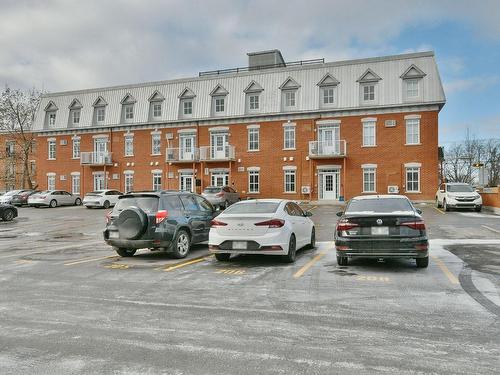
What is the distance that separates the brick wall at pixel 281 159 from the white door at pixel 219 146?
62 centimetres

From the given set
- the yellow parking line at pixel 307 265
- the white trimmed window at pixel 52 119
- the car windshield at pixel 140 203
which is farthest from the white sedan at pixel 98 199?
the yellow parking line at pixel 307 265

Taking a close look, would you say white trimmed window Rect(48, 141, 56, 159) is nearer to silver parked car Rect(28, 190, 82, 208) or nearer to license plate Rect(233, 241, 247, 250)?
silver parked car Rect(28, 190, 82, 208)

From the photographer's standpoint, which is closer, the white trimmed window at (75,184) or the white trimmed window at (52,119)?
the white trimmed window at (75,184)

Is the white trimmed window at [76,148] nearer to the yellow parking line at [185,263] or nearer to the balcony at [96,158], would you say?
the balcony at [96,158]

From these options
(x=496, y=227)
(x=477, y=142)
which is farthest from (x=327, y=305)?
(x=477, y=142)

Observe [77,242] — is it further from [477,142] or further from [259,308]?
[477,142]

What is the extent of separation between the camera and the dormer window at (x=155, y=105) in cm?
4084

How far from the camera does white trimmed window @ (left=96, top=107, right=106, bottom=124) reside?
142ft

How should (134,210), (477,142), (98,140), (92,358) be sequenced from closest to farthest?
1. (92,358)
2. (134,210)
3. (98,140)
4. (477,142)

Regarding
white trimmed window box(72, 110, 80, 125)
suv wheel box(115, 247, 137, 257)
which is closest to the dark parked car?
white trimmed window box(72, 110, 80, 125)

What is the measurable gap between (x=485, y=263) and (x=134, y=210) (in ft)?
25.9

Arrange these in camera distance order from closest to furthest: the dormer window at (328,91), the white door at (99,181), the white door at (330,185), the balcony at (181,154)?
the white door at (330,185) → the dormer window at (328,91) → the balcony at (181,154) → the white door at (99,181)

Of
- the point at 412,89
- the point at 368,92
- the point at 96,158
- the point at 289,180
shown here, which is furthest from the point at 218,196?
the point at 96,158

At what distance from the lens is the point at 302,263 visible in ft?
32.2
